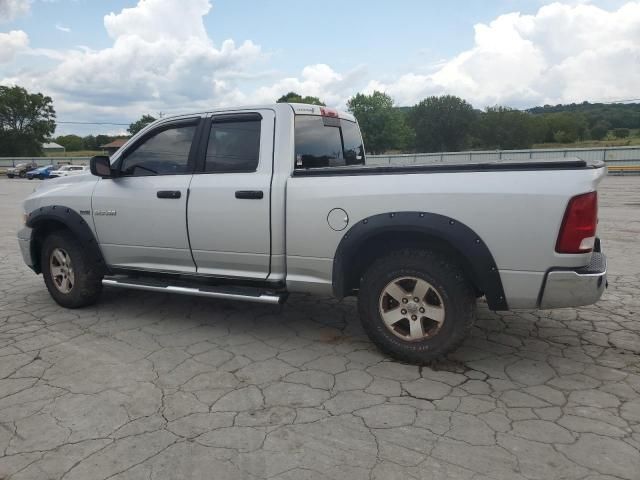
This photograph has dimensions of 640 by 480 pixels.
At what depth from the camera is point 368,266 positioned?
12.4 ft

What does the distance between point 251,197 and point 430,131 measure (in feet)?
268

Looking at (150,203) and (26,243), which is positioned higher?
(150,203)

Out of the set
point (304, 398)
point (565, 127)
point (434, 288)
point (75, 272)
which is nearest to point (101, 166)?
point (75, 272)

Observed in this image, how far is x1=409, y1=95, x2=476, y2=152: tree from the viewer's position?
79188 mm

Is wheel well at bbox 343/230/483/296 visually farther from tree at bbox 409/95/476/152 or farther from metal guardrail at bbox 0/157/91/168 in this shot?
tree at bbox 409/95/476/152

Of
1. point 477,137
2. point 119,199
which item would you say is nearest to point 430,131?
point 477,137

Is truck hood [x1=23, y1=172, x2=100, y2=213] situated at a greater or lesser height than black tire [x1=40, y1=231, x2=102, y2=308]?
greater

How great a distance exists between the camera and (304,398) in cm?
314

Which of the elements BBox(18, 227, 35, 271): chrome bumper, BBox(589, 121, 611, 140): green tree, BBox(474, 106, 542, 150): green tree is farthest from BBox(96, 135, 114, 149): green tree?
BBox(18, 227, 35, 271): chrome bumper

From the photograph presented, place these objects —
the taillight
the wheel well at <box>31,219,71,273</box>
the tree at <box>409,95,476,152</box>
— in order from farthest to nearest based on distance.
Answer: the tree at <box>409,95,476,152</box> < the wheel well at <box>31,219,71,273</box> < the taillight

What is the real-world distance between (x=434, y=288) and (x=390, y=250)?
0.43 m

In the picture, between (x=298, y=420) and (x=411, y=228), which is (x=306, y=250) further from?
(x=298, y=420)

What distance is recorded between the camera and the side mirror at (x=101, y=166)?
14.3 feet

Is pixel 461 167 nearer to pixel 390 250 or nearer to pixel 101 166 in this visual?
pixel 390 250
